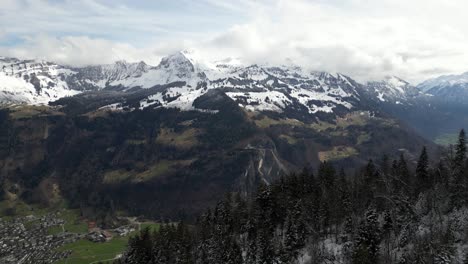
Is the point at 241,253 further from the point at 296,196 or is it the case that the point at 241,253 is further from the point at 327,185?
the point at 327,185

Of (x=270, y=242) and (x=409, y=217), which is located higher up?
(x=409, y=217)

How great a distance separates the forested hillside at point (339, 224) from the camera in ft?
286

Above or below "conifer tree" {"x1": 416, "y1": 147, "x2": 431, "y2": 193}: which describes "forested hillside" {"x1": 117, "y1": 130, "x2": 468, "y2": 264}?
below

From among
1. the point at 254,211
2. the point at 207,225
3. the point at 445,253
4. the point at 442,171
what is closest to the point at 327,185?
the point at 254,211

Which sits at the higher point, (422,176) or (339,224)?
(422,176)

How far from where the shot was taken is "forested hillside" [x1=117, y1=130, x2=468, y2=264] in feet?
286

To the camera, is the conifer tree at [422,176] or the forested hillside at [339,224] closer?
the forested hillside at [339,224]

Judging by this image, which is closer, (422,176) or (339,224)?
(339,224)

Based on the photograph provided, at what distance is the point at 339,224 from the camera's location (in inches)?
4478

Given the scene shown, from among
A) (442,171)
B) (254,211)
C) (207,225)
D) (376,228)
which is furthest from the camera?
(207,225)

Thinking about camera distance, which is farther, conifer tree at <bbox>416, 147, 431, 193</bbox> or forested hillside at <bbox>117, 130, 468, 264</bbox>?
conifer tree at <bbox>416, 147, 431, 193</bbox>

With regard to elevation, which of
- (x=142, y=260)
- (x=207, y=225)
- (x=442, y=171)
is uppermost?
(x=442, y=171)

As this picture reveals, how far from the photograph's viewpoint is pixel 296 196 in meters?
126

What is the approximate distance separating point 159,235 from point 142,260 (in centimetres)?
1101
